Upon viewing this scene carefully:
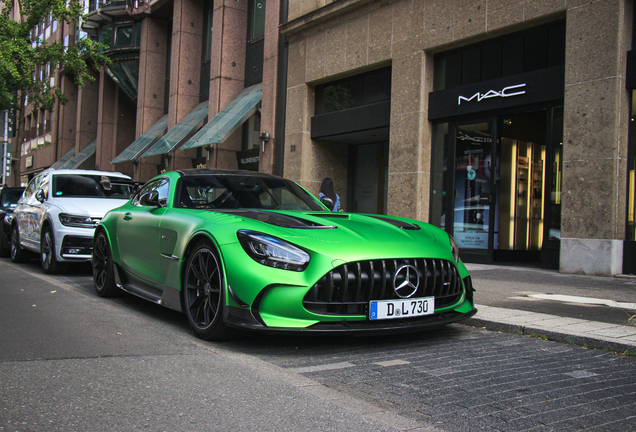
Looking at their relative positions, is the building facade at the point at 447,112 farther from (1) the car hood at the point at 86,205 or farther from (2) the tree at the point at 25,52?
(1) the car hood at the point at 86,205

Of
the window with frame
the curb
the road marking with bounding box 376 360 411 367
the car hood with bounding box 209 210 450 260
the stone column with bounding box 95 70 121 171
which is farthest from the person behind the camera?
the stone column with bounding box 95 70 121 171

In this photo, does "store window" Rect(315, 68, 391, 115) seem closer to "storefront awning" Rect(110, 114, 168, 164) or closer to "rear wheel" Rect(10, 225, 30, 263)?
"rear wheel" Rect(10, 225, 30, 263)

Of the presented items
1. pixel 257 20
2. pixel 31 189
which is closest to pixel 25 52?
pixel 257 20

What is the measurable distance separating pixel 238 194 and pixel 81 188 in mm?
5483

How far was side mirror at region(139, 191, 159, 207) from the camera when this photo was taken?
19.2 feet

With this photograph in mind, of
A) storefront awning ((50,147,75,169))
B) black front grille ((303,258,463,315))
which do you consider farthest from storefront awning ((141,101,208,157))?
black front grille ((303,258,463,315))

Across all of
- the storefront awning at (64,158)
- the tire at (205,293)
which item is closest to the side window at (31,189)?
the tire at (205,293)

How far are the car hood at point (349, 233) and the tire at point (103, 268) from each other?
228 centimetres

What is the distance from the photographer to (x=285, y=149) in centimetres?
1695

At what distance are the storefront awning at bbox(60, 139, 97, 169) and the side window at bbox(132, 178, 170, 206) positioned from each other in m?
27.0

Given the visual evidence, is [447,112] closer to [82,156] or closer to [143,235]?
[143,235]

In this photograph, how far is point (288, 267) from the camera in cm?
400

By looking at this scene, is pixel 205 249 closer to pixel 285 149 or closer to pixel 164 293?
pixel 164 293

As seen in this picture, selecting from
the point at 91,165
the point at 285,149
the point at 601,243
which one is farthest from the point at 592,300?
the point at 91,165
